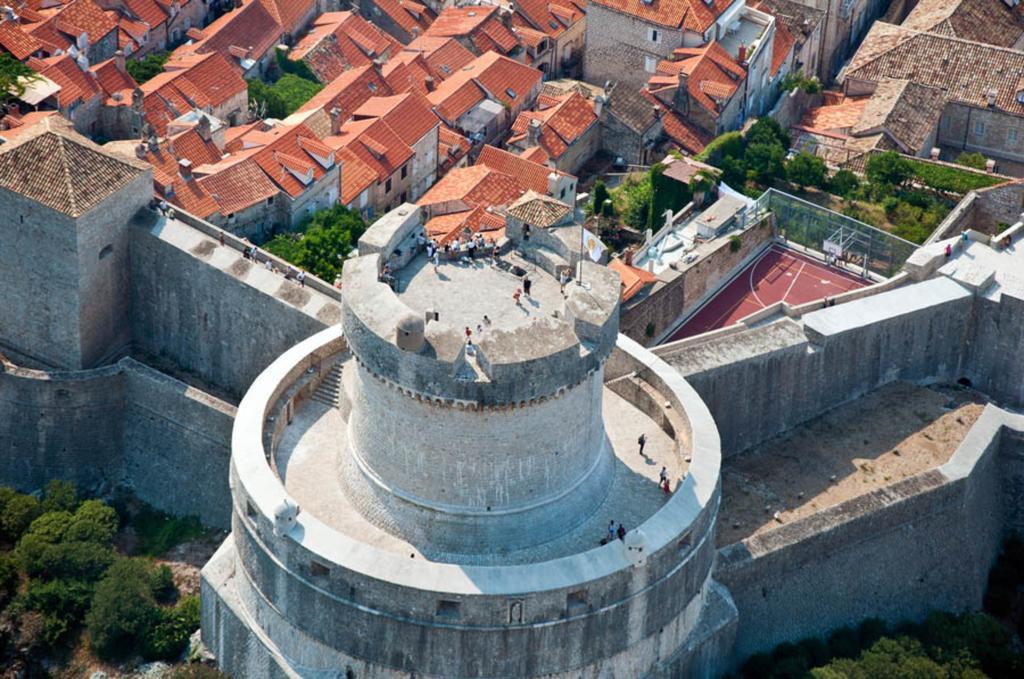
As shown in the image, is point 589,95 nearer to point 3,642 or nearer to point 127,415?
point 127,415

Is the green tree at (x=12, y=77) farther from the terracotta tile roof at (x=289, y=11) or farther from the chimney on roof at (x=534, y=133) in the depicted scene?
the chimney on roof at (x=534, y=133)

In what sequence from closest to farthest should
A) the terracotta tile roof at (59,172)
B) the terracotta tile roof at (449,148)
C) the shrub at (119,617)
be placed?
the shrub at (119,617)
the terracotta tile roof at (59,172)
the terracotta tile roof at (449,148)

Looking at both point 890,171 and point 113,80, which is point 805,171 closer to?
point 890,171

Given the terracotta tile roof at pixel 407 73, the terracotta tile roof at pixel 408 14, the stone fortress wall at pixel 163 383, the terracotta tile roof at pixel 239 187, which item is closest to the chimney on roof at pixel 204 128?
the terracotta tile roof at pixel 239 187

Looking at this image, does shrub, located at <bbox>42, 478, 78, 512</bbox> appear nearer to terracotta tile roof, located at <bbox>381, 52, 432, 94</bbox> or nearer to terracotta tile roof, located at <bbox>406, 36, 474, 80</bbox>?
terracotta tile roof, located at <bbox>381, 52, 432, 94</bbox>

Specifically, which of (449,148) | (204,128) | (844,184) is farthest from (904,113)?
(204,128)

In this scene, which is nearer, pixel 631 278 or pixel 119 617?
pixel 119 617
